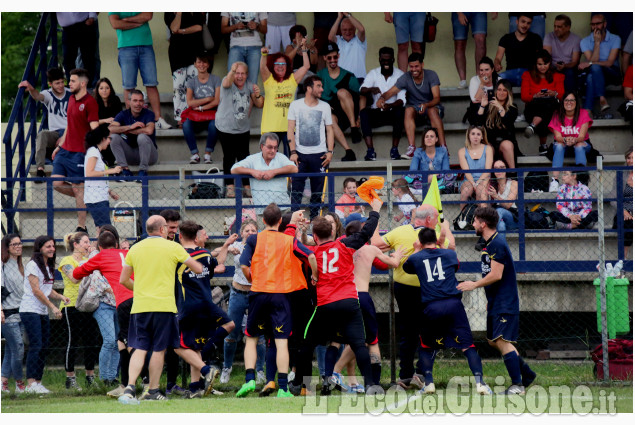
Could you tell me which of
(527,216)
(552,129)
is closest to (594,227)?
(527,216)

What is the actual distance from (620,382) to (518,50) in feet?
23.8

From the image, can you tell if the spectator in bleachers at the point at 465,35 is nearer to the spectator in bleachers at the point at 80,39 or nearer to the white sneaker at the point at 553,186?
the white sneaker at the point at 553,186

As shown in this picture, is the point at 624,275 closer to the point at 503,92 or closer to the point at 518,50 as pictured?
the point at 503,92

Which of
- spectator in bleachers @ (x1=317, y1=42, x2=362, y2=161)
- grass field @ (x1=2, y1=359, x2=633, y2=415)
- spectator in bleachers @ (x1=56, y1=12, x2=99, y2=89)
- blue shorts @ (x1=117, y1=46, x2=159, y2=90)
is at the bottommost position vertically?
grass field @ (x1=2, y1=359, x2=633, y2=415)

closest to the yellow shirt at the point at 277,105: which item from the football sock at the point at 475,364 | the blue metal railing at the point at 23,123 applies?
the blue metal railing at the point at 23,123

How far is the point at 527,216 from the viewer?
13.0m

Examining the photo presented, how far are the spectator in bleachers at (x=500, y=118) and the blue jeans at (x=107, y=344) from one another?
6.06 meters

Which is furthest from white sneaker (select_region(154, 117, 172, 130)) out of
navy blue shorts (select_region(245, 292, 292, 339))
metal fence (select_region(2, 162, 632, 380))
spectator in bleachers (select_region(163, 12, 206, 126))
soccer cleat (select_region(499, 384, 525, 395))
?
soccer cleat (select_region(499, 384, 525, 395))

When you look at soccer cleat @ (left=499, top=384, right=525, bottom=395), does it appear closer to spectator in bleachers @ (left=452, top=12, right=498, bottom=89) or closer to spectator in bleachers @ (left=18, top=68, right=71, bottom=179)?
spectator in bleachers @ (left=452, top=12, right=498, bottom=89)

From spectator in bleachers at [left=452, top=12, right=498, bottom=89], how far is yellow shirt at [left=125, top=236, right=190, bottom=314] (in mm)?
8737

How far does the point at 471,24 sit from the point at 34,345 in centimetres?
971

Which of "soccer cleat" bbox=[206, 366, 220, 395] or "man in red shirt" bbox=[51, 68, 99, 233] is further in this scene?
"man in red shirt" bbox=[51, 68, 99, 233]

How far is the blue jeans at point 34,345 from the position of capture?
11242mm

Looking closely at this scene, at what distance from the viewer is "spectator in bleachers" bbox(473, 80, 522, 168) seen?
14.5 m
